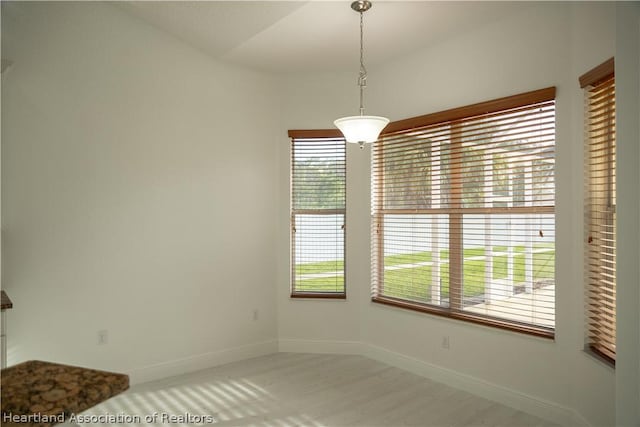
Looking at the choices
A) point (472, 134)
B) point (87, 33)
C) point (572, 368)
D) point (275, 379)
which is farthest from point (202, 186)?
point (572, 368)

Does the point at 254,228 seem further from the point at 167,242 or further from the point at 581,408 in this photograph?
the point at 581,408

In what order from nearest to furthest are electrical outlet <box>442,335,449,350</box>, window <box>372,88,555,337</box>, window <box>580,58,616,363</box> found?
1. window <box>580,58,616,363</box>
2. window <box>372,88,555,337</box>
3. electrical outlet <box>442,335,449,350</box>

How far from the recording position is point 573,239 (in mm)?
2873

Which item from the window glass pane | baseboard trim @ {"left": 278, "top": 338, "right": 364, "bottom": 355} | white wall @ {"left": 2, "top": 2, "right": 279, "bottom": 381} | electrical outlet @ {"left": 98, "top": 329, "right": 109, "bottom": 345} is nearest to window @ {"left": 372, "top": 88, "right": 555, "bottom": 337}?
the window glass pane

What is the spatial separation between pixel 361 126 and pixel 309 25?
3.94 feet

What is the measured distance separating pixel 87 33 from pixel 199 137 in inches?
46.6

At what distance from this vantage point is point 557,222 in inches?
117

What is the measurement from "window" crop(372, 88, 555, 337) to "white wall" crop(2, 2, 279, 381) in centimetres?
129

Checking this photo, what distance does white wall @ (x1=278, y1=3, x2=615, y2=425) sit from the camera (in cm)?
282

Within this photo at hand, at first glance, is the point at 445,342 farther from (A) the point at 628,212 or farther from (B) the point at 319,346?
(A) the point at 628,212

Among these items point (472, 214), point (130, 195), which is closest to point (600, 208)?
point (472, 214)

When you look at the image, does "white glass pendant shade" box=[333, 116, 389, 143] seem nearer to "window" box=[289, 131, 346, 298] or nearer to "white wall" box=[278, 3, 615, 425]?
"white wall" box=[278, 3, 615, 425]

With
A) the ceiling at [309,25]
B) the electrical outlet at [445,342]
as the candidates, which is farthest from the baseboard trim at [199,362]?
the ceiling at [309,25]

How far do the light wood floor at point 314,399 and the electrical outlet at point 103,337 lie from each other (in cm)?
44
